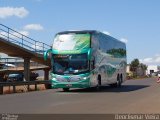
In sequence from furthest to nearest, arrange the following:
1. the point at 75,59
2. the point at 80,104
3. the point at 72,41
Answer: the point at 72,41
the point at 75,59
the point at 80,104

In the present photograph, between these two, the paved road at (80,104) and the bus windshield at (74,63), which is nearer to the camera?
the paved road at (80,104)

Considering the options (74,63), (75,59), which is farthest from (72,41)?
(74,63)

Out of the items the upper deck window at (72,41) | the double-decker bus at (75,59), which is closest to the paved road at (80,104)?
the double-decker bus at (75,59)

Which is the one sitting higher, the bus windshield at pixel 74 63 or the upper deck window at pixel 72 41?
the upper deck window at pixel 72 41

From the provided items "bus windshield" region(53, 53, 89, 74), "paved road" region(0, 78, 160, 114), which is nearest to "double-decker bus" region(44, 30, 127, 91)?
"bus windshield" region(53, 53, 89, 74)

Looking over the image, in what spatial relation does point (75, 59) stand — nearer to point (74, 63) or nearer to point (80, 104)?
point (74, 63)

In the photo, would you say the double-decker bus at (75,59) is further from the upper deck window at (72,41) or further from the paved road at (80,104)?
the paved road at (80,104)

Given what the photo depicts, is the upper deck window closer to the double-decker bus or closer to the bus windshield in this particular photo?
the double-decker bus

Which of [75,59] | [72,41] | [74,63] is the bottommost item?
[74,63]

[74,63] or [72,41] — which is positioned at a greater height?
[72,41]

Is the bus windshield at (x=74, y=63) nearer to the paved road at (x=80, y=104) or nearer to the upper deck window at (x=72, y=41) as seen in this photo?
the upper deck window at (x=72, y=41)

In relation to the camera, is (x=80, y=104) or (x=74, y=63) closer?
(x=80, y=104)

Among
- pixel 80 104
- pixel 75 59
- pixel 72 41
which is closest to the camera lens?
pixel 80 104

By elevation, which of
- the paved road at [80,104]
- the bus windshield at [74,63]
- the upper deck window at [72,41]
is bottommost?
the paved road at [80,104]
